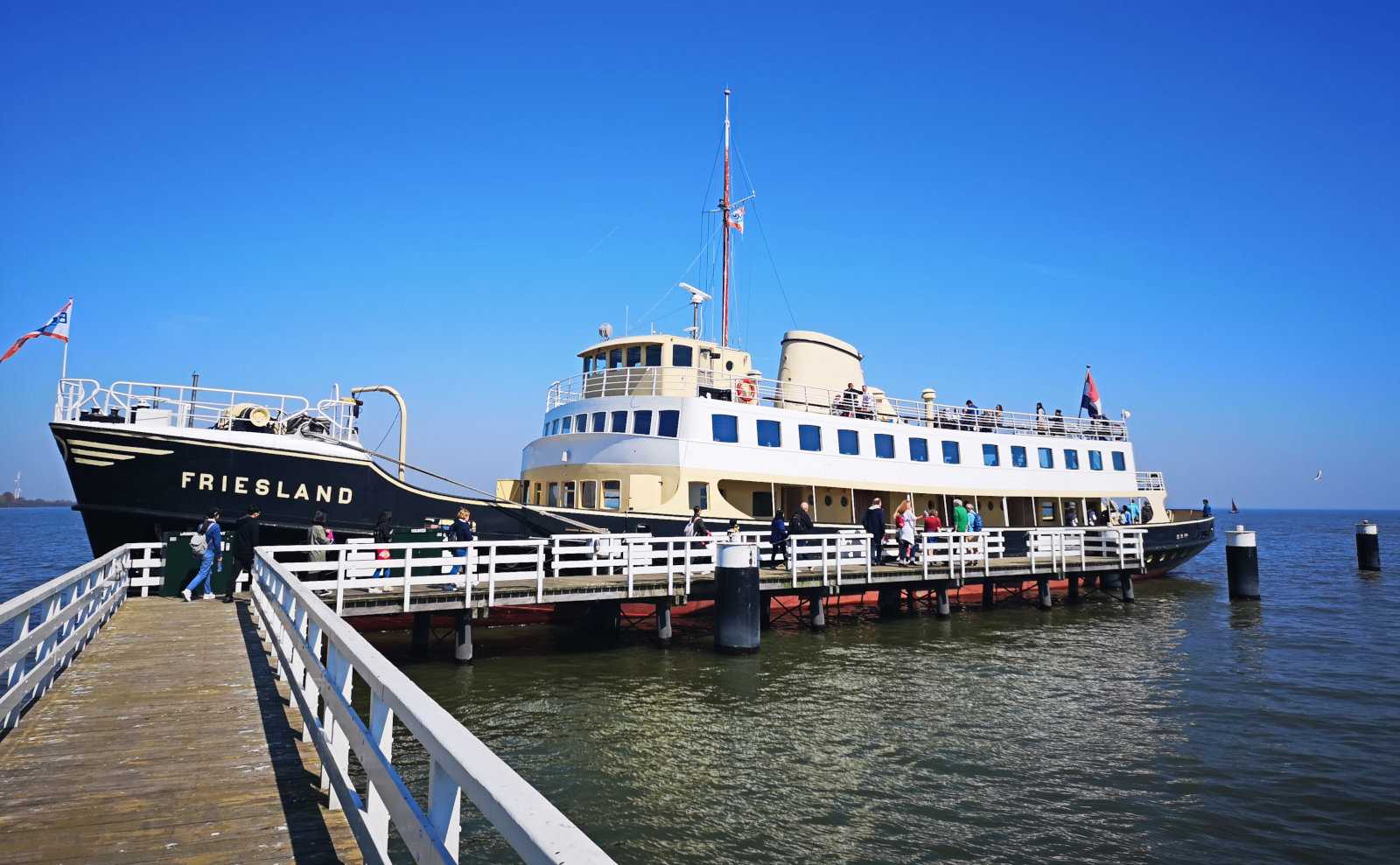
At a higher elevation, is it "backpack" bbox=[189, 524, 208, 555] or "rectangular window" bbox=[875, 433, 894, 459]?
"rectangular window" bbox=[875, 433, 894, 459]

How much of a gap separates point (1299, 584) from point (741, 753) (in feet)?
112

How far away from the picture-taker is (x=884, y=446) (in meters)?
26.8

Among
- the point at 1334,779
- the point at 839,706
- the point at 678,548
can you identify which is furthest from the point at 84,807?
the point at 678,548

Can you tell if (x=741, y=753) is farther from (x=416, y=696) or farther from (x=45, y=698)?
(x=416, y=696)

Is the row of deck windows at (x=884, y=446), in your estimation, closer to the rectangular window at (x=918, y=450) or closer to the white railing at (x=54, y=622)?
the rectangular window at (x=918, y=450)

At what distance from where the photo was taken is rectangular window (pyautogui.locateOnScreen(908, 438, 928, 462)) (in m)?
27.4

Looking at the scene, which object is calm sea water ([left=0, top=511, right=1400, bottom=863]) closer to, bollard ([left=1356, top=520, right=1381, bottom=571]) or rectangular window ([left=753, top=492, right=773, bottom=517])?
rectangular window ([left=753, top=492, right=773, bottom=517])

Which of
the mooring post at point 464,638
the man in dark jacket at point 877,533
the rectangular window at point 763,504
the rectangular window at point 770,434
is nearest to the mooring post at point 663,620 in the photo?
the mooring post at point 464,638

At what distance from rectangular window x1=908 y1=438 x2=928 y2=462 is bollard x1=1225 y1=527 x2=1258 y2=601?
33.2 feet

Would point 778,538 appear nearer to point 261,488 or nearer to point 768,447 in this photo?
point 768,447

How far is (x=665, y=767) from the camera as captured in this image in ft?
33.0

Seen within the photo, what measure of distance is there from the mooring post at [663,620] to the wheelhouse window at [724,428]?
647 centimetres

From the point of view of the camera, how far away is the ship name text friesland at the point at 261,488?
16.3 metres

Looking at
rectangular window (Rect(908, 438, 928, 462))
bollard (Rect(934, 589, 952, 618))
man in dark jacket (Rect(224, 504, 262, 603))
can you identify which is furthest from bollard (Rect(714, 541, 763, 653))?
rectangular window (Rect(908, 438, 928, 462))
